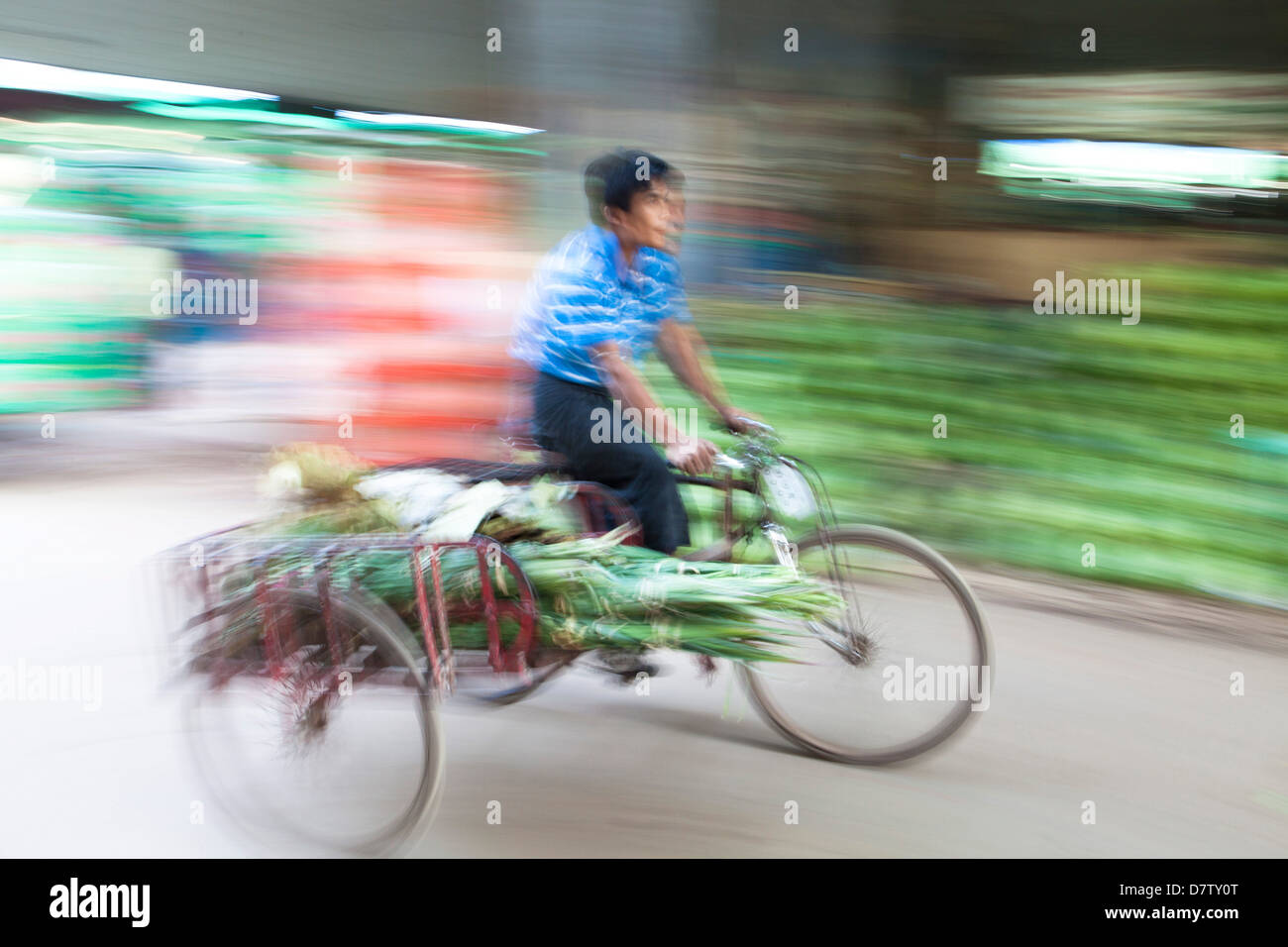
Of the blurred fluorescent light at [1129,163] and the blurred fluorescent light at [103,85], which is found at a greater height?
the blurred fluorescent light at [103,85]

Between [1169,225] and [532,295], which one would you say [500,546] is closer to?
[532,295]

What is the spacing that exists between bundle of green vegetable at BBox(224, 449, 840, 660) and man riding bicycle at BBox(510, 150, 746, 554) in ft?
0.55

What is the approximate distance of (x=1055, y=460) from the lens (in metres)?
4.52

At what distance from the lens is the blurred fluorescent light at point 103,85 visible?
15.9 ft

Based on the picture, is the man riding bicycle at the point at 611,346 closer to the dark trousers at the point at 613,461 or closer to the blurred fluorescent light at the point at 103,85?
the dark trousers at the point at 613,461

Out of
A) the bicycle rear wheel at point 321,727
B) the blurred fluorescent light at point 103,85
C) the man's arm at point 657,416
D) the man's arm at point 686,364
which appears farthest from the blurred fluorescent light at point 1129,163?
the bicycle rear wheel at point 321,727

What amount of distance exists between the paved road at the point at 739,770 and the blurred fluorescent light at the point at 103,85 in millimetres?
2396

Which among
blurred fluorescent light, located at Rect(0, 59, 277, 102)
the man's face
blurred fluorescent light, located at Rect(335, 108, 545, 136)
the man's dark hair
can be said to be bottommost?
the man's face

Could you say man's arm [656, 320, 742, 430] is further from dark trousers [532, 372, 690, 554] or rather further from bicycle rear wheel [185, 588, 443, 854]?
bicycle rear wheel [185, 588, 443, 854]

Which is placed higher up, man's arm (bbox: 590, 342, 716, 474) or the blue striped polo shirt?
the blue striped polo shirt

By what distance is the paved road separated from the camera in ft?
9.23

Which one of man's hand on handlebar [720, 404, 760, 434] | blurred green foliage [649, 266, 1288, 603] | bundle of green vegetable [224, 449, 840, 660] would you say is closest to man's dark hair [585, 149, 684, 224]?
man's hand on handlebar [720, 404, 760, 434]

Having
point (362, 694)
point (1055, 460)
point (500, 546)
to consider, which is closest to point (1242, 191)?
point (1055, 460)

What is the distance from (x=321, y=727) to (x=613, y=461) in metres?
0.98
